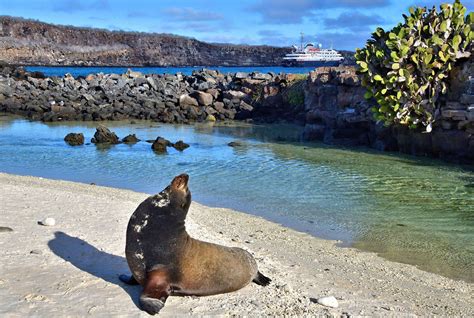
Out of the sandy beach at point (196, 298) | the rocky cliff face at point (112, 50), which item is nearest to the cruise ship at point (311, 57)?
the rocky cliff face at point (112, 50)

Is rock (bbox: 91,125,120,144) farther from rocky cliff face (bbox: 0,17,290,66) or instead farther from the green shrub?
rocky cliff face (bbox: 0,17,290,66)

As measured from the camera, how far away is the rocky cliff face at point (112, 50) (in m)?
159

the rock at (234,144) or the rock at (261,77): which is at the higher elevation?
the rock at (261,77)

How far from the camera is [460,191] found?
15.0 metres

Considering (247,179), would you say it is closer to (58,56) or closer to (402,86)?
(402,86)

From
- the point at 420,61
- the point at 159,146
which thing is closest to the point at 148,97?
the point at 159,146

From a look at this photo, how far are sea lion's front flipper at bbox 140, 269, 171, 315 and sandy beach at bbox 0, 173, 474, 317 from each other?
0.10 meters

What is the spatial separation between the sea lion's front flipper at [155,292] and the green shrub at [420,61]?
15158 mm

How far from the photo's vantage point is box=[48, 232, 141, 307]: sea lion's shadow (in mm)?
6602

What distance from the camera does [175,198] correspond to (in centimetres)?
613

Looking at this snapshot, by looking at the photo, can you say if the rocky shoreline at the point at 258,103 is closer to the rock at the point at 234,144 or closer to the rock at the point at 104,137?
the rock at the point at 234,144

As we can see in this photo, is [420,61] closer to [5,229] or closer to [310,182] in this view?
[310,182]

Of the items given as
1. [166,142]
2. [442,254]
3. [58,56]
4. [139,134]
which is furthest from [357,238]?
[58,56]

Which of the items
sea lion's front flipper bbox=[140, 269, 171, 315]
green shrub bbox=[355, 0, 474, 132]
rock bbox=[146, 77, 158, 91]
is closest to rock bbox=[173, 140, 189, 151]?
green shrub bbox=[355, 0, 474, 132]
